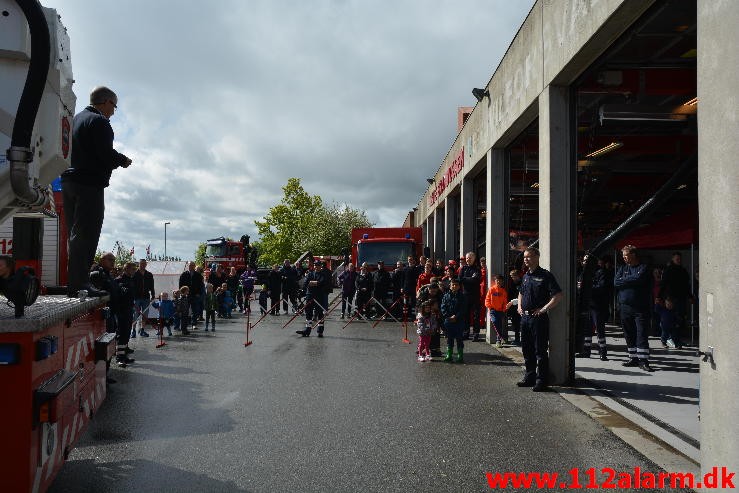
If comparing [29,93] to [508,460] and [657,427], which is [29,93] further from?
[657,427]

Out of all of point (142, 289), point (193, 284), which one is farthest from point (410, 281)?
point (142, 289)

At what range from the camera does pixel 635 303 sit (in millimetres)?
9203

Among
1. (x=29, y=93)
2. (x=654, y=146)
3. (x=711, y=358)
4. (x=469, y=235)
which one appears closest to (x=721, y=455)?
(x=711, y=358)

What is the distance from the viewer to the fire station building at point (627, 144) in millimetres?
3988

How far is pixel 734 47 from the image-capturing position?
3.89 m

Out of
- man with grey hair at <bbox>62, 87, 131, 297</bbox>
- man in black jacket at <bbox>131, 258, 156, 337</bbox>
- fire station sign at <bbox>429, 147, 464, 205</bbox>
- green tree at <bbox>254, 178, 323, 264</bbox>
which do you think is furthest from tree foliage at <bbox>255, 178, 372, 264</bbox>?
man with grey hair at <bbox>62, 87, 131, 297</bbox>

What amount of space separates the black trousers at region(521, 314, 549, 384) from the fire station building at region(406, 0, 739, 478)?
31 cm

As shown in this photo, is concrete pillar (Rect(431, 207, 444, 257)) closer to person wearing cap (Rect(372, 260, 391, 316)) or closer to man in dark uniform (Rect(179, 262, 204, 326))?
person wearing cap (Rect(372, 260, 391, 316))

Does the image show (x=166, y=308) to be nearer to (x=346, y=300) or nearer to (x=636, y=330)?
(x=346, y=300)

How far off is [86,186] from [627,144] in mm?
12457

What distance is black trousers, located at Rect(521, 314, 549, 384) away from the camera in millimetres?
7656

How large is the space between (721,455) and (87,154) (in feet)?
16.4

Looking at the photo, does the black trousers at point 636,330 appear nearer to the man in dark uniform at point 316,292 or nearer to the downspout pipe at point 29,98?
the man in dark uniform at point 316,292

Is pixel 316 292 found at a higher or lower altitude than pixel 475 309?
higher
